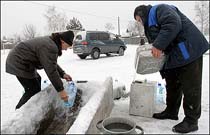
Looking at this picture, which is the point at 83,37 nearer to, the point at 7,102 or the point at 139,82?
the point at 7,102

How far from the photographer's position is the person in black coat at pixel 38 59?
318cm

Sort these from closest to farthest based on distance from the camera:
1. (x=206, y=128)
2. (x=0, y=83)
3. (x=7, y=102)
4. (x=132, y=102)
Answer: (x=206, y=128), (x=132, y=102), (x=7, y=102), (x=0, y=83)

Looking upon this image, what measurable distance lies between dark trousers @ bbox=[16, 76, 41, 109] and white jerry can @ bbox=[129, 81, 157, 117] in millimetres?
1470

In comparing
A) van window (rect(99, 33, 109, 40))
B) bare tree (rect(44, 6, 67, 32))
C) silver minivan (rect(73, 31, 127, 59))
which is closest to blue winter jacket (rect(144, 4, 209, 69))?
silver minivan (rect(73, 31, 127, 59))

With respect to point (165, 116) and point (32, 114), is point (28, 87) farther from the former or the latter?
point (165, 116)

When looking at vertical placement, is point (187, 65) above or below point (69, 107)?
above

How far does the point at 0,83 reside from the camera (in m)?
8.54

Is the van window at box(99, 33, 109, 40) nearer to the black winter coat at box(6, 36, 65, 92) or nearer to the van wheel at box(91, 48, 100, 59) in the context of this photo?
the van wheel at box(91, 48, 100, 59)

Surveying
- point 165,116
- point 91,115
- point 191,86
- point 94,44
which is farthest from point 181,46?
point 94,44

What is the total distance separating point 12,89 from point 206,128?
5.71 meters

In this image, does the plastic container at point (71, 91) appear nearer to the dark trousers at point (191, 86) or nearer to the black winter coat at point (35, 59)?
the black winter coat at point (35, 59)

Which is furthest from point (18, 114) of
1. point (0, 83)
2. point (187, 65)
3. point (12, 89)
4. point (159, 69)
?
point (0, 83)

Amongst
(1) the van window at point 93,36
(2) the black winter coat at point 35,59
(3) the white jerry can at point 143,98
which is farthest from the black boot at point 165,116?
(1) the van window at point 93,36

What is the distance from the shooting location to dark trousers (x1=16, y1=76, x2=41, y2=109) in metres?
3.69
